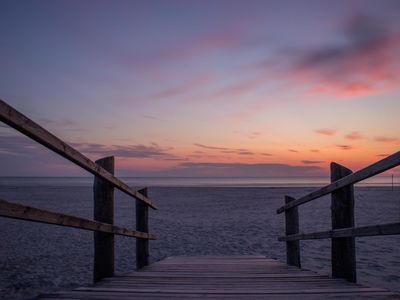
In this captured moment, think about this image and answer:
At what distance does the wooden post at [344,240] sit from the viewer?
392cm

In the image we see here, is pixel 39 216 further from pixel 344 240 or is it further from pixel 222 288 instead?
pixel 344 240

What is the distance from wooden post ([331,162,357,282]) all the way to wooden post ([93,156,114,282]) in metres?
2.51

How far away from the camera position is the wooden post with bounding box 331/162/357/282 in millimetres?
3924

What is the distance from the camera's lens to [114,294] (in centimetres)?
292

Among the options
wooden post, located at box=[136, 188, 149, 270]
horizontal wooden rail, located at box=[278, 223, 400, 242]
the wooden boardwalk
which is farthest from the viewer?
wooden post, located at box=[136, 188, 149, 270]

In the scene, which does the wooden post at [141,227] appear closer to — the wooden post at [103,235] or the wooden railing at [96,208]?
the wooden railing at [96,208]

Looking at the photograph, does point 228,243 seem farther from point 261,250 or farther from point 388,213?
point 388,213

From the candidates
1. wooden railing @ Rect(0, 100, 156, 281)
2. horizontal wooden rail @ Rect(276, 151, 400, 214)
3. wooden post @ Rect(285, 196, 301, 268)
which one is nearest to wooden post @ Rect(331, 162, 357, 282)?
horizontal wooden rail @ Rect(276, 151, 400, 214)

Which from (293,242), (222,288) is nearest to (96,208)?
(222,288)

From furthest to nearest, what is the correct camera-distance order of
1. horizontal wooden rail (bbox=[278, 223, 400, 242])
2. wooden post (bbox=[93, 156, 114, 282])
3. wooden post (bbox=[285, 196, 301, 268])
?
wooden post (bbox=[285, 196, 301, 268]) < wooden post (bbox=[93, 156, 114, 282]) < horizontal wooden rail (bbox=[278, 223, 400, 242])

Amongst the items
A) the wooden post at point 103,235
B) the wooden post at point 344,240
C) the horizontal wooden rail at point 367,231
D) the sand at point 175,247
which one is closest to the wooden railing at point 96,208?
the wooden post at point 103,235

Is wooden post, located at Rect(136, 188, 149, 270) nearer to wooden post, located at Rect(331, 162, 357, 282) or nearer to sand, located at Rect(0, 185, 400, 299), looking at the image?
sand, located at Rect(0, 185, 400, 299)

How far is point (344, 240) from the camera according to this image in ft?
13.2

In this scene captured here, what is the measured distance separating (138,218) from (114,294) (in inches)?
116
